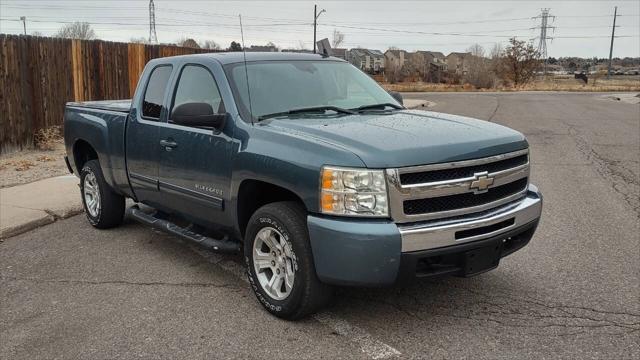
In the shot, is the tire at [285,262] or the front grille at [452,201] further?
the tire at [285,262]

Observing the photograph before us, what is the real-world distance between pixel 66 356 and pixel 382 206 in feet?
7.18

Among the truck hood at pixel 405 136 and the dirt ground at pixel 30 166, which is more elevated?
the truck hood at pixel 405 136

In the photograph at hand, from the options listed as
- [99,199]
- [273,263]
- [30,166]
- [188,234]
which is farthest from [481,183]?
[30,166]

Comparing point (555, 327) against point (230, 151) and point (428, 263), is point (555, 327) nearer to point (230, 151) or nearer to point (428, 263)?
point (428, 263)

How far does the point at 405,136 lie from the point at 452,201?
0.52 meters

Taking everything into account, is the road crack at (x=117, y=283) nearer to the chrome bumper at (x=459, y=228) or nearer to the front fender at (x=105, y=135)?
the front fender at (x=105, y=135)

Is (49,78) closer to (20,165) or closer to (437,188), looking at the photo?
(20,165)

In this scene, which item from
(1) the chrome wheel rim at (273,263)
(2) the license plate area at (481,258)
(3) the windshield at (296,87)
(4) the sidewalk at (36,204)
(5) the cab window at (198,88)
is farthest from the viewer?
(4) the sidewalk at (36,204)

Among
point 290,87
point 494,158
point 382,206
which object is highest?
point 290,87

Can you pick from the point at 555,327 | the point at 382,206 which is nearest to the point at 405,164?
the point at 382,206

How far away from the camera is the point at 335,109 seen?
4695mm

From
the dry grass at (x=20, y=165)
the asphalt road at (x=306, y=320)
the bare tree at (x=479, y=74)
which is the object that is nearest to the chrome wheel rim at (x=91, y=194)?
the asphalt road at (x=306, y=320)

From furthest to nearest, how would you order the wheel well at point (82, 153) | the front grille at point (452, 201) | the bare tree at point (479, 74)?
the bare tree at point (479, 74) → the wheel well at point (82, 153) → the front grille at point (452, 201)

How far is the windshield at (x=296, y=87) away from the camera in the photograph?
15.0ft
